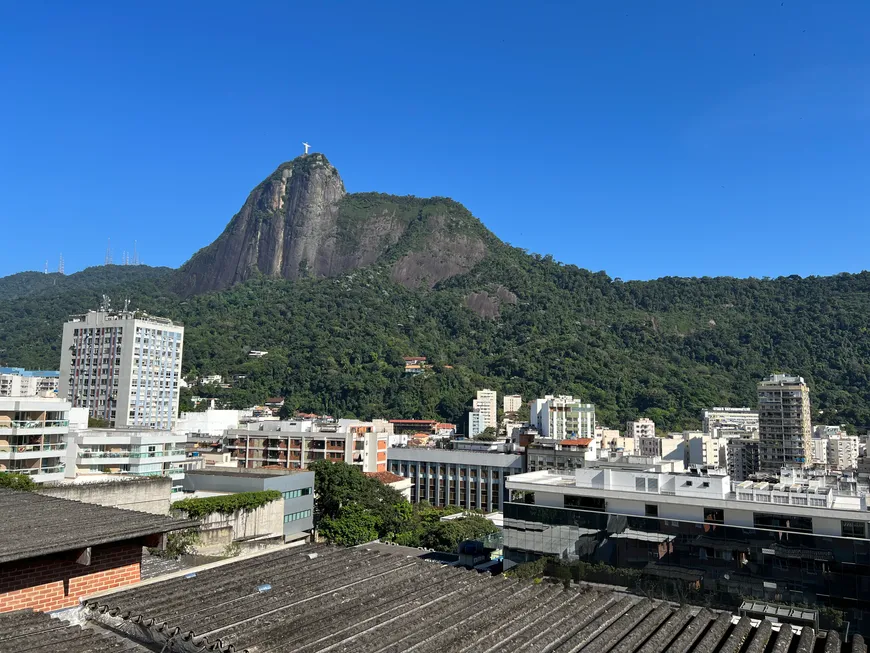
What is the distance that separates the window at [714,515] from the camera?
17969 millimetres

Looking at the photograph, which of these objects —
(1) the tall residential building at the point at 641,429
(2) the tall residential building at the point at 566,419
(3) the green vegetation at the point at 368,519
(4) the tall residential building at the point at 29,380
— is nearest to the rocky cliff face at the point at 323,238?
(1) the tall residential building at the point at 641,429

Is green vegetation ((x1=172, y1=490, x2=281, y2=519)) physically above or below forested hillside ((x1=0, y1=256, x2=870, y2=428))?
below

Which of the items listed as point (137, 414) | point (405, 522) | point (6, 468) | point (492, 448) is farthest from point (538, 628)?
point (137, 414)

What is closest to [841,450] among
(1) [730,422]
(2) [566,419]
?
(1) [730,422]

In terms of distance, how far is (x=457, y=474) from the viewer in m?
49.2

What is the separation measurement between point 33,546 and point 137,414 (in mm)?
68064

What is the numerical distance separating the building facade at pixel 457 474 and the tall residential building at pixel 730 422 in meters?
51.8

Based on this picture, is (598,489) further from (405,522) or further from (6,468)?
(6,468)

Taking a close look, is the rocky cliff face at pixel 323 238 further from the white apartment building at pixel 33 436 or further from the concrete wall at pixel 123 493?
the concrete wall at pixel 123 493

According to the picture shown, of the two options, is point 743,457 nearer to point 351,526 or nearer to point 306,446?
point 306,446

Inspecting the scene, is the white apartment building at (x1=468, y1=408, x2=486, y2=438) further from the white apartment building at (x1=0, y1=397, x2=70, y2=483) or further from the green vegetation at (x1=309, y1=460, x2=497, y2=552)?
the white apartment building at (x1=0, y1=397, x2=70, y2=483)

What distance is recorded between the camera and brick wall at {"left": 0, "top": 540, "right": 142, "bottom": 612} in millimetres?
4992

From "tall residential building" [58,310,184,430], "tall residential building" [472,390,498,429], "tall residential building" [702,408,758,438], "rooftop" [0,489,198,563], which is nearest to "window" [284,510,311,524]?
"rooftop" [0,489,198,563]

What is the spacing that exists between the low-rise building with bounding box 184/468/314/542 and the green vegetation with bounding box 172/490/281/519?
56.3 inches
